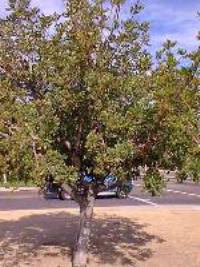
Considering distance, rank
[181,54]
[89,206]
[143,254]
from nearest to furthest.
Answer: [181,54] < [89,206] < [143,254]

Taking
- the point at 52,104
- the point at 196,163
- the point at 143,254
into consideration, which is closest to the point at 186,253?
the point at 143,254

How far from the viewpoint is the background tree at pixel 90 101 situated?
9.99 meters

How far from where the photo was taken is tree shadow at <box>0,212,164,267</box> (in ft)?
44.9

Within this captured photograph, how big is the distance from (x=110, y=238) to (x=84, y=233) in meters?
3.95

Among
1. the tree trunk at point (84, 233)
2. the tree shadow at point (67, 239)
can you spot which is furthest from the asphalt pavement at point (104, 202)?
the tree trunk at point (84, 233)

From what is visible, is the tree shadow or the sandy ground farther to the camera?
the tree shadow

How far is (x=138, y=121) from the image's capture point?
33.8ft

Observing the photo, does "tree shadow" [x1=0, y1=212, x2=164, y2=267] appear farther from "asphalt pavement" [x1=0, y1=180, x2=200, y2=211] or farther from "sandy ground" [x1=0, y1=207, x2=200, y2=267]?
"asphalt pavement" [x1=0, y1=180, x2=200, y2=211]

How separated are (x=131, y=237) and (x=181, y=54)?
7.26m

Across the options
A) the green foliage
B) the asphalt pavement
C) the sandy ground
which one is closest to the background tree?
the green foliage

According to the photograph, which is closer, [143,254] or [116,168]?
[116,168]

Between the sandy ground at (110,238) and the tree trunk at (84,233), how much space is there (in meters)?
0.72

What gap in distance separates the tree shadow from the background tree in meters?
3.06

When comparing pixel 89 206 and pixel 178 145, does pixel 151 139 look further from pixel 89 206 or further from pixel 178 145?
pixel 89 206
